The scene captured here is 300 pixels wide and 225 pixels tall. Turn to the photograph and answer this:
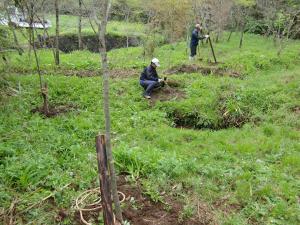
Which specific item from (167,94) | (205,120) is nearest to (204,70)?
(167,94)

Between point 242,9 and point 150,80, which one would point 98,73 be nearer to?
point 150,80

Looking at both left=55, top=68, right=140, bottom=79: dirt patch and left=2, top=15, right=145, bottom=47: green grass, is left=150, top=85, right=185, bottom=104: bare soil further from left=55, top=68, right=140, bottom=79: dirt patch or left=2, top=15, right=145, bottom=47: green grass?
left=2, top=15, right=145, bottom=47: green grass

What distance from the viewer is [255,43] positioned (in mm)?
23031

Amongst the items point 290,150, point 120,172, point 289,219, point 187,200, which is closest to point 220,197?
point 187,200

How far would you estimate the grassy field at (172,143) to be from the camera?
547 centimetres

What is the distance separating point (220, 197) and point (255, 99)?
17.9 feet

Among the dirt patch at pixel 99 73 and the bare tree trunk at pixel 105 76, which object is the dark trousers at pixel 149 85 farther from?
the bare tree trunk at pixel 105 76

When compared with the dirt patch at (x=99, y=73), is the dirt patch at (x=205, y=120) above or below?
below

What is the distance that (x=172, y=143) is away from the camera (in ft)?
26.3

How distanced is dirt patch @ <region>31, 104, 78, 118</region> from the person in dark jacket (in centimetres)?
234

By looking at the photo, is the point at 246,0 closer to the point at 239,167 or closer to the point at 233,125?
the point at 233,125

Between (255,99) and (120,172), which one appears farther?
(255,99)

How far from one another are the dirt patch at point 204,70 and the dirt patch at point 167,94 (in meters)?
1.97

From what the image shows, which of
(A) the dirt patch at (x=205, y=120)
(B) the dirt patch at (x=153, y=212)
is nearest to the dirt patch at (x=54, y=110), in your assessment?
(A) the dirt patch at (x=205, y=120)
